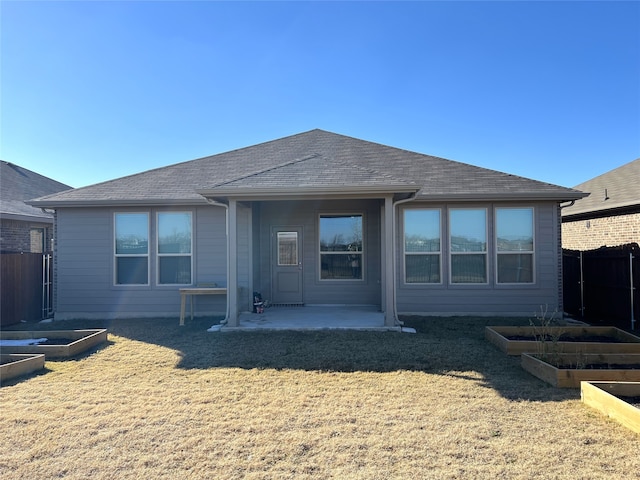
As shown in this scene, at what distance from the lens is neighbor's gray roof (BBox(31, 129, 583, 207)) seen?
22.1 ft

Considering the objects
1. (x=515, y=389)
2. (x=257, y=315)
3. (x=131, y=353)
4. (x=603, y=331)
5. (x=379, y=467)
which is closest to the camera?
(x=379, y=467)

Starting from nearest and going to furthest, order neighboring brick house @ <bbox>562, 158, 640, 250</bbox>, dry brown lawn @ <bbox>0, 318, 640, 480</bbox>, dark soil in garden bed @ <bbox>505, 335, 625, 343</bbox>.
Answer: dry brown lawn @ <bbox>0, 318, 640, 480</bbox> < dark soil in garden bed @ <bbox>505, 335, 625, 343</bbox> < neighboring brick house @ <bbox>562, 158, 640, 250</bbox>

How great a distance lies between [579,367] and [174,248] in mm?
7820

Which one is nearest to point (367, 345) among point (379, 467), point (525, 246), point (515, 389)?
point (515, 389)

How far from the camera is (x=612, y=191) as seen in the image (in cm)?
1127

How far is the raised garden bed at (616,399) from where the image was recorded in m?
3.17

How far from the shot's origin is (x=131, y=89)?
11.4 metres

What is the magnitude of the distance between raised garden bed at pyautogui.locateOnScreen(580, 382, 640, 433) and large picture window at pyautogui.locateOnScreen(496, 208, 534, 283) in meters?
4.75

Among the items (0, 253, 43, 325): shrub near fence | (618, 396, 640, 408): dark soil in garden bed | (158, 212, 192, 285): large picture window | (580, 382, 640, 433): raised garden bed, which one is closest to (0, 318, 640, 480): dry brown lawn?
(580, 382, 640, 433): raised garden bed

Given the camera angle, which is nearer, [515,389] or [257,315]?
[515,389]

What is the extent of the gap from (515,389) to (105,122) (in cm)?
1442

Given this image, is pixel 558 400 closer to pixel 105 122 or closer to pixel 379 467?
pixel 379 467

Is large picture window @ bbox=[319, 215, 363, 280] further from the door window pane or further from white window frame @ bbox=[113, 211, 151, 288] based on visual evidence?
white window frame @ bbox=[113, 211, 151, 288]

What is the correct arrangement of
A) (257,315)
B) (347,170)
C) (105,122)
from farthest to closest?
(105,122)
(257,315)
(347,170)
